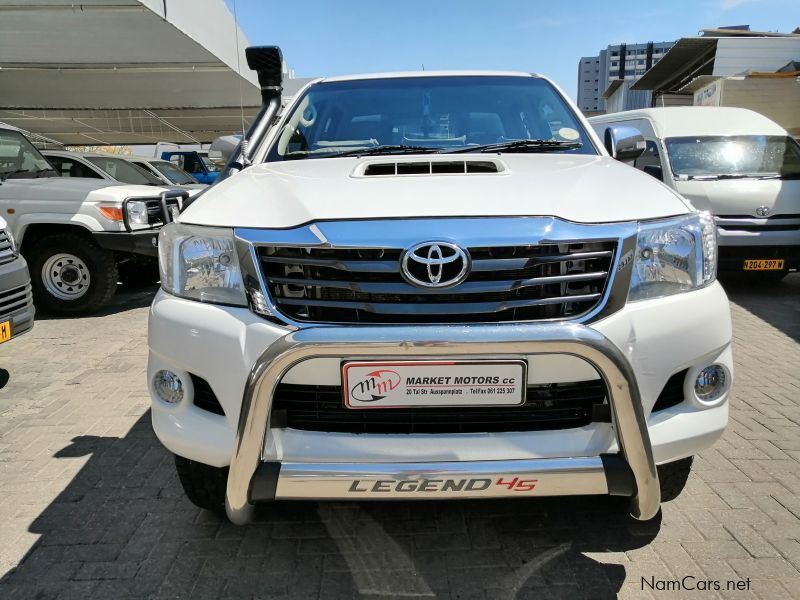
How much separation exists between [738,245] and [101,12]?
28.1 feet

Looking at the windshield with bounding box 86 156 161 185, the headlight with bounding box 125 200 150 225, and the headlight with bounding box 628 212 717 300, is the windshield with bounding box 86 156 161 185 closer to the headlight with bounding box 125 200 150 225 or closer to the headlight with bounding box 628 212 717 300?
the headlight with bounding box 125 200 150 225

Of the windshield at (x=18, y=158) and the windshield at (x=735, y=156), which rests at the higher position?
the windshield at (x=18, y=158)

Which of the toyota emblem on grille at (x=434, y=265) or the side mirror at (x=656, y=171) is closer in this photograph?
the toyota emblem on grille at (x=434, y=265)

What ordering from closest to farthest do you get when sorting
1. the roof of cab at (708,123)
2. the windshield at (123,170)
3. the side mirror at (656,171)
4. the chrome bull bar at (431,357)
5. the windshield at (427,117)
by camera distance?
the chrome bull bar at (431,357), the windshield at (427,117), the side mirror at (656,171), the roof of cab at (708,123), the windshield at (123,170)

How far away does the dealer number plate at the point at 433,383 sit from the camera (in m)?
1.74

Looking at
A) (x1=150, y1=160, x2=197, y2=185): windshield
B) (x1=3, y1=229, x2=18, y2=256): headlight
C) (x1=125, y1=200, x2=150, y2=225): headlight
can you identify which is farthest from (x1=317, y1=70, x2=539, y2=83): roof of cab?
(x1=150, y1=160, x2=197, y2=185): windshield

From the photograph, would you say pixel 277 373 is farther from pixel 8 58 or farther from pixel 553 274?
pixel 8 58

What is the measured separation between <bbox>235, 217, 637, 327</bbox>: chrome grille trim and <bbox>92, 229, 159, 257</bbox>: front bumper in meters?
4.85

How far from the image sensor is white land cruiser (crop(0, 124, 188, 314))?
20.1ft

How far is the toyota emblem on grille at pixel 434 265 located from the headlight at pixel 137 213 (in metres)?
4.91

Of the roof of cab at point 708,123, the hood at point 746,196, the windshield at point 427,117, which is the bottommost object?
the hood at point 746,196

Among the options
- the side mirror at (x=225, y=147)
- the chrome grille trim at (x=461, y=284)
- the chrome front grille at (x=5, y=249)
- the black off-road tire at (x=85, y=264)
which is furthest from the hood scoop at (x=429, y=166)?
the black off-road tire at (x=85, y=264)

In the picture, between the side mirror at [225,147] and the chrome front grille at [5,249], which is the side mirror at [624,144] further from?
the chrome front grille at [5,249]

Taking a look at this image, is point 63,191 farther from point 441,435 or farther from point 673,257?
point 673,257
